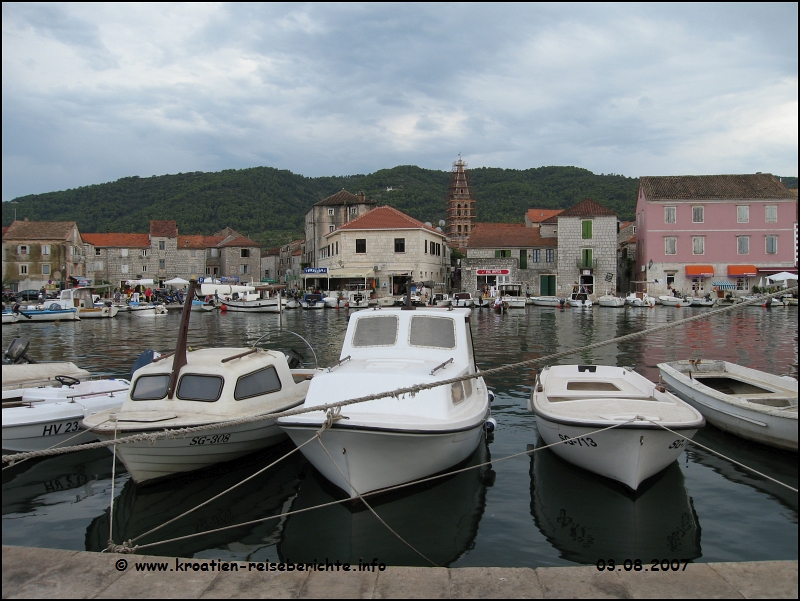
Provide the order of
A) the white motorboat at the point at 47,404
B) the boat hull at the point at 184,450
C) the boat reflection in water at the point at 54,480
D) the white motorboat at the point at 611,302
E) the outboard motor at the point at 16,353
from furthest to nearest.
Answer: the white motorboat at the point at 611,302, the outboard motor at the point at 16,353, the white motorboat at the point at 47,404, the boat reflection in water at the point at 54,480, the boat hull at the point at 184,450

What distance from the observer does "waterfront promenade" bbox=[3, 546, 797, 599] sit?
4.18 metres

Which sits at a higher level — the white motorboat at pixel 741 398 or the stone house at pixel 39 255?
the stone house at pixel 39 255

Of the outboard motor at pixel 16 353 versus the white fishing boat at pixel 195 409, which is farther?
the outboard motor at pixel 16 353

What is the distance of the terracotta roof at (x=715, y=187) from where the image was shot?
176 feet

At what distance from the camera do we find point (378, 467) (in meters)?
7.57

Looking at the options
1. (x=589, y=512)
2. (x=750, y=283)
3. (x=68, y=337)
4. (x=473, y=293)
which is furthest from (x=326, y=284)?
(x=589, y=512)

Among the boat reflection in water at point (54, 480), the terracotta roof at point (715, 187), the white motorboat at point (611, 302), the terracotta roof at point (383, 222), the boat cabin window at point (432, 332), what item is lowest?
the boat reflection in water at point (54, 480)

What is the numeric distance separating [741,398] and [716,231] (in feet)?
166

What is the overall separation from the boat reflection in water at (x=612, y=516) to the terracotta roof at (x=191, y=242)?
77.4 meters

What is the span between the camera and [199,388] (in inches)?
362

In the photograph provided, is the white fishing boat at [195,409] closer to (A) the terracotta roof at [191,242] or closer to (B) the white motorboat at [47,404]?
(B) the white motorboat at [47,404]

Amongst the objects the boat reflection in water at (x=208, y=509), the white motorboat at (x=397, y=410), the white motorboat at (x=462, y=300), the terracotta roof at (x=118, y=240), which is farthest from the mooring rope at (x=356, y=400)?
the terracotta roof at (x=118, y=240)

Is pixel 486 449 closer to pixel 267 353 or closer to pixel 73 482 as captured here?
pixel 267 353

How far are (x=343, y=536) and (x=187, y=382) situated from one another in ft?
12.5
